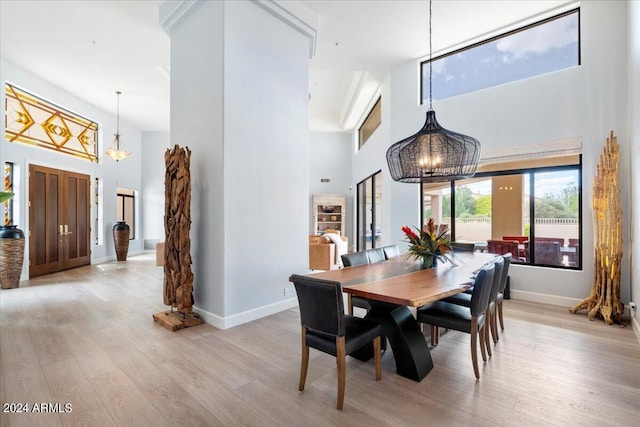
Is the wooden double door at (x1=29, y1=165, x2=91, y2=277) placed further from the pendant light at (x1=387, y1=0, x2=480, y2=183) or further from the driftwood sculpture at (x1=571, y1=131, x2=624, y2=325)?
the driftwood sculpture at (x1=571, y1=131, x2=624, y2=325)

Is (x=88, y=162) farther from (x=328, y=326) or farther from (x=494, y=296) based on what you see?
(x=494, y=296)

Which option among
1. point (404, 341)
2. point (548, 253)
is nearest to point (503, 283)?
point (404, 341)

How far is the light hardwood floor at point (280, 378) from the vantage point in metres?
2.05

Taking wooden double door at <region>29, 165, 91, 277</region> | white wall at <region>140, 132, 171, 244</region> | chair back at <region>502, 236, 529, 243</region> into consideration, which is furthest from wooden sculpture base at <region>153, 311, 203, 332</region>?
white wall at <region>140, 132, 171, 244</region>

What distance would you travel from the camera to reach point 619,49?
411 cm

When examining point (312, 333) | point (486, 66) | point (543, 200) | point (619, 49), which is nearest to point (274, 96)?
point (312, 333)

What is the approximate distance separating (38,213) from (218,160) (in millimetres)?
5430

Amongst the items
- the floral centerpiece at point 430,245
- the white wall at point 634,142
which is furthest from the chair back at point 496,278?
the white wall at point 634,142

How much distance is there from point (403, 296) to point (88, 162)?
8798mm

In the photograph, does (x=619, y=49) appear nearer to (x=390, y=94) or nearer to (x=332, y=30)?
(x=390, y=94)

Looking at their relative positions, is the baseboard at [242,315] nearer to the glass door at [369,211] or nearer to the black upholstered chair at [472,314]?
the black upholstered chair at [472,314]

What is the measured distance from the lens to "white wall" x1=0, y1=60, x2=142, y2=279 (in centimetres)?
601

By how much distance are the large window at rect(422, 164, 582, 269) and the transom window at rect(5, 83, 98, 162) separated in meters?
7.98

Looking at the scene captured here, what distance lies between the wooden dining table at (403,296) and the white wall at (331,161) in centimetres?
884
